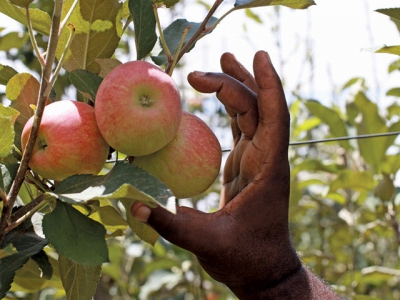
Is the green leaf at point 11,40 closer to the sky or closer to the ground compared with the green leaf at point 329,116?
closer to the sky

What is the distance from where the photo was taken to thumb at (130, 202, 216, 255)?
0.76 metres

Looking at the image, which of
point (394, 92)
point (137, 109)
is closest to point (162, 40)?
point (137, 109)

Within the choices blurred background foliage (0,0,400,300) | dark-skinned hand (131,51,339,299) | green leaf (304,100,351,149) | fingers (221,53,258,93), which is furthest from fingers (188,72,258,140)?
green leaf (304,100,351,149)

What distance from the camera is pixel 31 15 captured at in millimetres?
834

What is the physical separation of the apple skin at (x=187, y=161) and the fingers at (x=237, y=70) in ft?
0.83

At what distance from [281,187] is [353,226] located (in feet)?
4.37

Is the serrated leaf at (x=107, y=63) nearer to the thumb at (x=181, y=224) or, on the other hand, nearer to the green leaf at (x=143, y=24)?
the green leaf at (x=143, y=24)

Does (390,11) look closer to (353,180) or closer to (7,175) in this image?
(7,175)

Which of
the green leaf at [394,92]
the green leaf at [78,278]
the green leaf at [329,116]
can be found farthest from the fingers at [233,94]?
the green leaf at [394,92]

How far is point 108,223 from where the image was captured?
957 millimetres

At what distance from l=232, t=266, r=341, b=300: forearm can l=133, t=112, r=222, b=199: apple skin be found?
260 mm

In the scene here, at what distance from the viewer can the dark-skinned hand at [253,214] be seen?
32.9 inches

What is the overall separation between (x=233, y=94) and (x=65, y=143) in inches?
12.8

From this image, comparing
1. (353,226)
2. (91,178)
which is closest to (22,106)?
(91,178)
